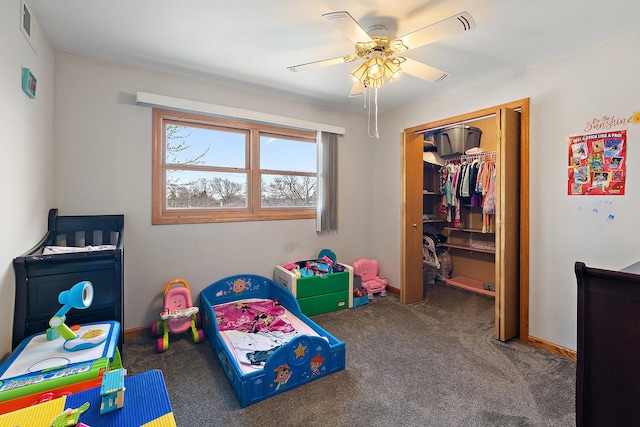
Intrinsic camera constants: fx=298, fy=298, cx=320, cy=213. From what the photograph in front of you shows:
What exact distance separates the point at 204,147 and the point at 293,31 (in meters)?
1.48

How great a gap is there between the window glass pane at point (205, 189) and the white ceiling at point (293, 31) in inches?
37.3

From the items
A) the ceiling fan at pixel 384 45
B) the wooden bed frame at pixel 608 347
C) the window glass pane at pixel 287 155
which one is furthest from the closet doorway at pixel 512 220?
the window glass pane at pixel 287 155

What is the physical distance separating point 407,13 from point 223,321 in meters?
2.63

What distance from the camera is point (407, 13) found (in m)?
1.81

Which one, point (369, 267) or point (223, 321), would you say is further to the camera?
point (369, 267)

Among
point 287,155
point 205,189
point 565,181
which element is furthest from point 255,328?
point 565,181

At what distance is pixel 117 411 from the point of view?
2.92 feet

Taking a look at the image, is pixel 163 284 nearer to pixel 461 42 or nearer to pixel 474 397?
pixel 474 397

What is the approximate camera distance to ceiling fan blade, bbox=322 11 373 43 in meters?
1.44

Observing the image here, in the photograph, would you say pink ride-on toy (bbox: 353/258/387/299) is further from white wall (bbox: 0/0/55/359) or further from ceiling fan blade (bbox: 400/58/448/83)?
white wall (bbox: 0/0/55/359)

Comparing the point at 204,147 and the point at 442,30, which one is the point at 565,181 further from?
the point at 204,147

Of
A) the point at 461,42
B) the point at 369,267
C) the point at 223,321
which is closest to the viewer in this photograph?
the point at 461,42

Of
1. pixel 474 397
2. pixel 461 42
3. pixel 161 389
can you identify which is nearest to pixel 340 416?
pixel 474 397

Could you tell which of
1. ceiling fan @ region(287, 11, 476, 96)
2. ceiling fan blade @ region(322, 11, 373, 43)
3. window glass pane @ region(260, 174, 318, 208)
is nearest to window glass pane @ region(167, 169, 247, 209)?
window glass pane @ region(260, 174, 318, 208)
